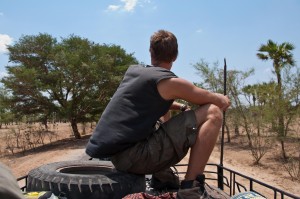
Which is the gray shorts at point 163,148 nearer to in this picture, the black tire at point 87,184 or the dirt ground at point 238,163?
the black tire at point 87,184

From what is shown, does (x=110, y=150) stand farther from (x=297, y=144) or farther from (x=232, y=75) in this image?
(x=232, y=75)

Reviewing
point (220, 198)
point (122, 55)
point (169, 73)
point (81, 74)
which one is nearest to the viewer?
point (220, 198)

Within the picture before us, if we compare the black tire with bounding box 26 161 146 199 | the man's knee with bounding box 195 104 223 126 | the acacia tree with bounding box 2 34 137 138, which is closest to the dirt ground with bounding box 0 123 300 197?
the acacia tree with bounding box 2 34 137 138

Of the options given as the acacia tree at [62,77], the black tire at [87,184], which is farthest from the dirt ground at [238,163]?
the black tire at [87,184]

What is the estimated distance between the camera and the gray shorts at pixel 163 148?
2758 mm

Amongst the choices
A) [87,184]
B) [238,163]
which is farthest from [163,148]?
[238,163]

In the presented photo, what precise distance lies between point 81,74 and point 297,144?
13551mm

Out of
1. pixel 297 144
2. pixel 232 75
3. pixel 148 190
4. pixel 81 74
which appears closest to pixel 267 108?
pixel 297 144

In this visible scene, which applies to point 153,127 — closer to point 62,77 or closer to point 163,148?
point 163,148

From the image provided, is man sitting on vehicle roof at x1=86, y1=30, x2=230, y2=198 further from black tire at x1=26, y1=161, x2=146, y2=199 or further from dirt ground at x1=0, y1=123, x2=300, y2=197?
dirt ground at x1=0, y1=123, x2=300, y2=197

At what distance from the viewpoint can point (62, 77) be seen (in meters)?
24.9

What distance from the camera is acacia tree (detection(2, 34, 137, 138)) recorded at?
24516 mm

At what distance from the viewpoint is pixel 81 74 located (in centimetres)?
2495

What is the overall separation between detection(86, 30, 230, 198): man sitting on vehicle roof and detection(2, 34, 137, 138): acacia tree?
21.9 meters
